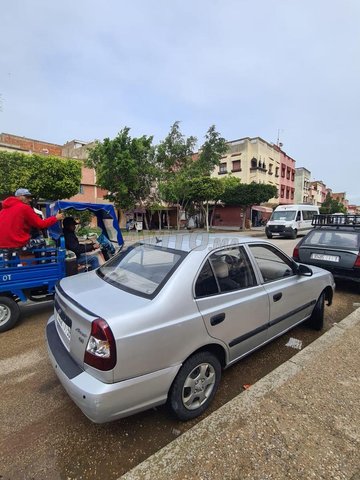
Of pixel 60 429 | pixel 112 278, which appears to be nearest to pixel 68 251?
pixel 112 278

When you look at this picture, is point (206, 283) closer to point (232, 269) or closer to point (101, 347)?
point (232, 269)

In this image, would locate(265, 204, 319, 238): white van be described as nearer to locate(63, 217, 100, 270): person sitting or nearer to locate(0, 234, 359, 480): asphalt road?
locate(63, 217, 100, 270): person sitting

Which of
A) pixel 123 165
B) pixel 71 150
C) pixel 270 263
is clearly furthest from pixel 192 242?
pixel 71 150

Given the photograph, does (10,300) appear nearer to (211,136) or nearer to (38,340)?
(38,340)

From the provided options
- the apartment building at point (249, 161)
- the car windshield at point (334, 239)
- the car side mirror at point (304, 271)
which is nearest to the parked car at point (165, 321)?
the car side mirror at point (304, 271)

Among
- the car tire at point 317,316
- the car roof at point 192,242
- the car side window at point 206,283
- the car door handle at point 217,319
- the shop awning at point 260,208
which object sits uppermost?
the shop awning at point 260,208

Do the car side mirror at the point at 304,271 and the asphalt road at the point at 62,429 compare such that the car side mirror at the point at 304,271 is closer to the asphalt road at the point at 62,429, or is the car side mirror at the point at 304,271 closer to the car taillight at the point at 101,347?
the asphalt road at the point at 62,429

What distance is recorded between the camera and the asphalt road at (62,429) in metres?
1.89

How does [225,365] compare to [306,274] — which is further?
[306,274]

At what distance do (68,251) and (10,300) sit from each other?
1277 mm

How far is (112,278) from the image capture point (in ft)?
9.04

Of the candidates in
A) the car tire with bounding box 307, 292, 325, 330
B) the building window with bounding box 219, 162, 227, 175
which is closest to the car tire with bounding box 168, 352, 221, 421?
the car tire with bounding box 307, 292, 325, 330

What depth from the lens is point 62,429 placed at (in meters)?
2.22

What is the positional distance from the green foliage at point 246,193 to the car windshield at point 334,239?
22481 millimetres
